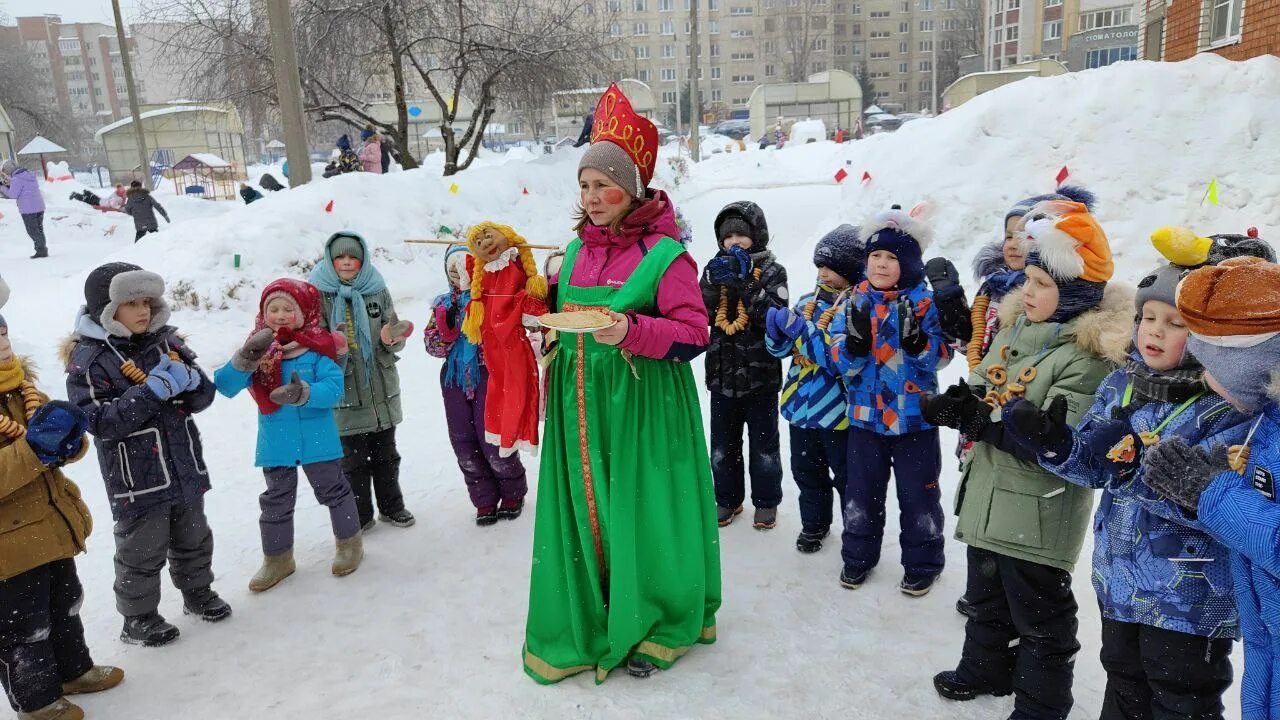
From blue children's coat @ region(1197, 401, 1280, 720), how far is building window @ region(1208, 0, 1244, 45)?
1468 cm

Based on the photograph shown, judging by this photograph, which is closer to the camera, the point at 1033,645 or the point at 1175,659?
the point at 1175,659

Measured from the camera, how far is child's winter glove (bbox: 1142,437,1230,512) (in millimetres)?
1995

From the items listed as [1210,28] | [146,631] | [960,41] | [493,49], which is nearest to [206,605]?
[146,631]

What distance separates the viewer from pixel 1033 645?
2770mm

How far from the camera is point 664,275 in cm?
303

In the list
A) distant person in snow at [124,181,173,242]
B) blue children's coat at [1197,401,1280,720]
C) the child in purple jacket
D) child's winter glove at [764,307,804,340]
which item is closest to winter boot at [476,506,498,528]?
the child in purple jacket

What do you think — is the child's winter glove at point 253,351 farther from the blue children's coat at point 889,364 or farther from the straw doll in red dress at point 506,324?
the blue children's coat at point 889,364

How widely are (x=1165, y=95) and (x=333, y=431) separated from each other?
1169 cm

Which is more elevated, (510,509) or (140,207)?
(140,207)

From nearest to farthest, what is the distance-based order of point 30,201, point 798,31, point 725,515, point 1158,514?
1. point 1158,514
2. point 725,515
3. point 30,201
4. point 798,31

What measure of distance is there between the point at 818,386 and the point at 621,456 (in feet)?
4.62

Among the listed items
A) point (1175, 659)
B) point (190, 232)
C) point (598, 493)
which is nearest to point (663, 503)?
point (598, 493)

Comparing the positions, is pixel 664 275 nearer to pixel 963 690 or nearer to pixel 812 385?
pixel 812 385

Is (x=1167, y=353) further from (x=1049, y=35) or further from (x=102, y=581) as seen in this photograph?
(x=1049, y=35)
